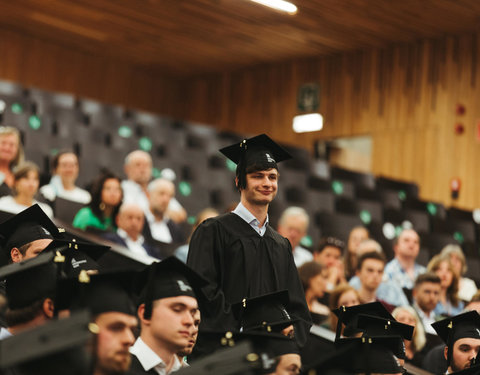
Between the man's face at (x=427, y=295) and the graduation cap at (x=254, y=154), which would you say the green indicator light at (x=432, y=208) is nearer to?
the man's face at (x=427, y=295)

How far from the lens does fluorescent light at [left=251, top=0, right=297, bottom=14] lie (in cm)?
801

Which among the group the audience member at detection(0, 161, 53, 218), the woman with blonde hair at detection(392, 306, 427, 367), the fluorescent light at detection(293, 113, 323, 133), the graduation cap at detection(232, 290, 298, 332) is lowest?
the woman with blonde hair at detection(392, 306, 427, 367)

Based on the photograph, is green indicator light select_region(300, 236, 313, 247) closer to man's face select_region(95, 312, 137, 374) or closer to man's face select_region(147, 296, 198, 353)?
man's face select_region(147, 296, 198, 353)

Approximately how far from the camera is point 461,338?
152 inches

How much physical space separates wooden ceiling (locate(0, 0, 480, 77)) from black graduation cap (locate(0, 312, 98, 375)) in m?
6.74

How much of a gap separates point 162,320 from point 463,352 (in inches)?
70.2

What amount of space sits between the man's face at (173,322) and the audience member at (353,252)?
3.16m

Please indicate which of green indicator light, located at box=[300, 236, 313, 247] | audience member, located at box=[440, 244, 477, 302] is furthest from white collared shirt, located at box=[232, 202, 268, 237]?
audience member, located at box=[440, 244, 477, 302]

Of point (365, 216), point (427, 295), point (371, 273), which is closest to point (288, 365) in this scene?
point (371, 273)

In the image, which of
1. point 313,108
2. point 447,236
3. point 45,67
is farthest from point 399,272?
point 45,67

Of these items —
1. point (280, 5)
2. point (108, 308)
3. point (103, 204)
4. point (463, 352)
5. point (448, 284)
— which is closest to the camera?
point (108, 308)

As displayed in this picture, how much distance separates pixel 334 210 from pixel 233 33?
290 centimetres

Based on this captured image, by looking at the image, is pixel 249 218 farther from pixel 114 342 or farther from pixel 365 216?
pixel 365 216

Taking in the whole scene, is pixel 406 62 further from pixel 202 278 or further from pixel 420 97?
pixel 202 278
